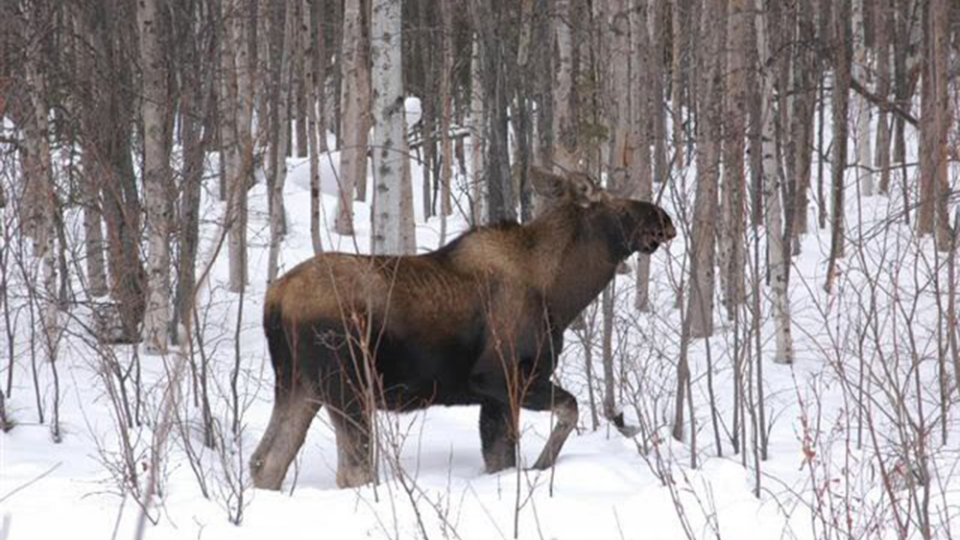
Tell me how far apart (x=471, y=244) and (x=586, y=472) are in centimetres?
149

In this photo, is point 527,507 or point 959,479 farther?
point 959,479

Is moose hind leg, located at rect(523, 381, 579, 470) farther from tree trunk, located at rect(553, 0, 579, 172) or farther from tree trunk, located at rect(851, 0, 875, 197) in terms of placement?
tree trunk, located at rect(851, 0, 875, 197)

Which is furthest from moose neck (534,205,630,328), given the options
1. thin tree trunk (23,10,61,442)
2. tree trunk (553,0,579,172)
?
thin tree trunk (23,10,61,442)

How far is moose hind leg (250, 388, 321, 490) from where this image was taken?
7.51 m

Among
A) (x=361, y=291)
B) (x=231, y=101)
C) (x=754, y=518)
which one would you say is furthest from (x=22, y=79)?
(x=754, y=518)

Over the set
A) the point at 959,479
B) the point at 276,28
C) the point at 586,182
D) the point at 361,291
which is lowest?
the point at 959,479

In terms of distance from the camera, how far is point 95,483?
7637mm

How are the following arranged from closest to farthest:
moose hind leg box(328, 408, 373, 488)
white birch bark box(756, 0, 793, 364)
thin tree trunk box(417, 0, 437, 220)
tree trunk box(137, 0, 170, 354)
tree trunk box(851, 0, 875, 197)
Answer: moose hind leg box(328, 408, 373, 488)
tree trunk box(137, 0, 170, 354)
white birch bark box(756, 0, 793, 364)
tree trunk box(851, 0, 875, 197)
thin tree trunk box(417, 0, 437, 220)

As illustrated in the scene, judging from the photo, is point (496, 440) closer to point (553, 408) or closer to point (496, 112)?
point (553, 408)

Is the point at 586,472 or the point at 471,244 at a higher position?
the point at 471,244

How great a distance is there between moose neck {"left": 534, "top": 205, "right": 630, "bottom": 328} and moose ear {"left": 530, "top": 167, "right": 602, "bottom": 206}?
73 millimetres

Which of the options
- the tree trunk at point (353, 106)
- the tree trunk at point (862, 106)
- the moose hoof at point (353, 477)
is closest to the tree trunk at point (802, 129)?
the tree trunk at point (862, 106)

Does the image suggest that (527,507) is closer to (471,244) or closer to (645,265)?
(471,244)

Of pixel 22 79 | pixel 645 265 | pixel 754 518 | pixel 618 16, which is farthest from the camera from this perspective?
pixel 645 265
